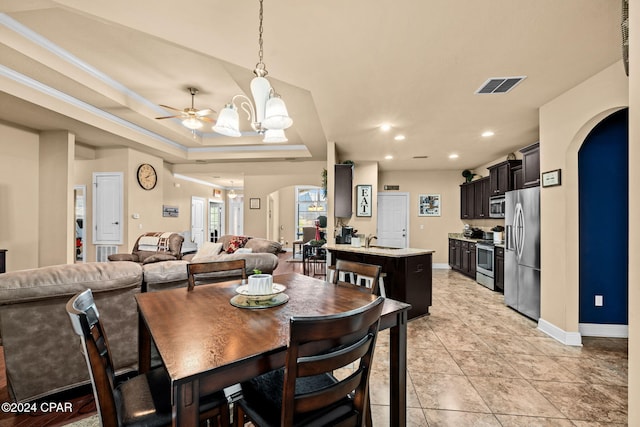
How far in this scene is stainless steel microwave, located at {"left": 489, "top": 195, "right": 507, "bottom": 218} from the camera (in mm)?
5193

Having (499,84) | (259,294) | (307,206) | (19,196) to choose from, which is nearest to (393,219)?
(307,206)

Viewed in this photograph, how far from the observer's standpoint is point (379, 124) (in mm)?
4039

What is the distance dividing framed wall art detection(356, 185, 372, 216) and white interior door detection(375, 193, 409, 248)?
4.42 feet

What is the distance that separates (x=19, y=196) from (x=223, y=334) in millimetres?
5745

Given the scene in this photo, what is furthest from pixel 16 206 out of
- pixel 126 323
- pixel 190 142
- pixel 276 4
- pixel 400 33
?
pixel 400 33

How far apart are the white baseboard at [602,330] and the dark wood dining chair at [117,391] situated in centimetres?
378

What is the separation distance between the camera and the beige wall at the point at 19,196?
4.50 metres

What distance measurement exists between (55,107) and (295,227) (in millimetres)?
8316

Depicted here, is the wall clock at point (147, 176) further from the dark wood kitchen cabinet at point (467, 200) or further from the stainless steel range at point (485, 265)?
the dark wood kitchen cabinet at point (467, 200)

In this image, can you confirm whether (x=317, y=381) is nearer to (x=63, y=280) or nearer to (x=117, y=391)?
(x=117, y=391)

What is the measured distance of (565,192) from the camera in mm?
2967

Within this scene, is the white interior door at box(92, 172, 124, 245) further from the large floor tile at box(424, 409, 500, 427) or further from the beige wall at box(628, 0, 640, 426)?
the beige wall at box(628, 0, 640, 426)

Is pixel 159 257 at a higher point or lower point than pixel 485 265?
higher

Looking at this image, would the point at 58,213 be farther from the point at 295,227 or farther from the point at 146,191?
the point at 295,227
